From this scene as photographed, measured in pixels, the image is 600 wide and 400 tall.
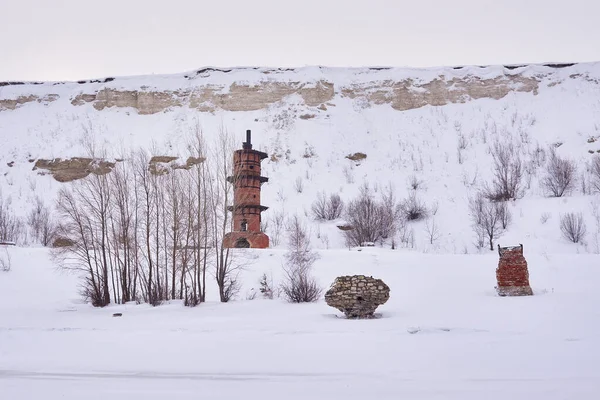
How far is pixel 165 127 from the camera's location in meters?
45.4

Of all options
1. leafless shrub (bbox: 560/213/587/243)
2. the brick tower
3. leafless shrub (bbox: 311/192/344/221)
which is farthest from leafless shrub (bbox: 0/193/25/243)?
leafless shrub (bbox: 560/213/587/243)

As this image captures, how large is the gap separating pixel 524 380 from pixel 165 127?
143 ft

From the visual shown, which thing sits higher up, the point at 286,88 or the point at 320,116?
the point at 286,88

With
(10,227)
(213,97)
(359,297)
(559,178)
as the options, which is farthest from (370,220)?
(213,97)

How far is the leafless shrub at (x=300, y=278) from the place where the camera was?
1617cm

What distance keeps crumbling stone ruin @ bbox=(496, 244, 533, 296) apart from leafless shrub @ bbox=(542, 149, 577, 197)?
66.5ft

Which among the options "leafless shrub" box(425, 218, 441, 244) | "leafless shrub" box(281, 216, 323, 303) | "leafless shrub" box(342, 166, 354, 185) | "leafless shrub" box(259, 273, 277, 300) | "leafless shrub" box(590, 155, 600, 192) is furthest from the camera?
"leafless shrub" box(342, 166, 354, 185)

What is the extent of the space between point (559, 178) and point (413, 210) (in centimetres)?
976

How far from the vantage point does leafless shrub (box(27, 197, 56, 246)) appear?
3159 centimetres

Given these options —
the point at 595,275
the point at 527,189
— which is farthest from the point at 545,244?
the point at 595,275

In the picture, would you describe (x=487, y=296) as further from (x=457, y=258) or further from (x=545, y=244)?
(x=545, y=244)

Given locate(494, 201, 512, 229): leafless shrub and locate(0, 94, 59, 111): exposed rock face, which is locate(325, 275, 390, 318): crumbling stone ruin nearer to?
locate(494, 201, 512, 229): leafless shrub

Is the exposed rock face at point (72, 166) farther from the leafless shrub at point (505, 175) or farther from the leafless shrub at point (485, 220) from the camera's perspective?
the leafless shrub at point (505, 175)

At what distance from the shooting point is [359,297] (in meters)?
11.9
